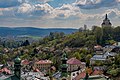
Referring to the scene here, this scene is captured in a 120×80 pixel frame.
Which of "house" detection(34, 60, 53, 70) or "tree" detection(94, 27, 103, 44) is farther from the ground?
"tree" detection(94, 27, 103, 44)

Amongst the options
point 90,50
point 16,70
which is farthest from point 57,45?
point 16,70

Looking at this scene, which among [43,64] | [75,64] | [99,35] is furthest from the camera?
[99,35]

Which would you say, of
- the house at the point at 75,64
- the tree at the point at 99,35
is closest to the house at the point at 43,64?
the house at the point at 75,64

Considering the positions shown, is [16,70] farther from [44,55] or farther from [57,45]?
[57,45]

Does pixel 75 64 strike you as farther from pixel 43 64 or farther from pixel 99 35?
pixel 99 35

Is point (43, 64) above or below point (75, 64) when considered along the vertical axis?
below

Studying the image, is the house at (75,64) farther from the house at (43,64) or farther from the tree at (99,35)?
the tree at (99,35)

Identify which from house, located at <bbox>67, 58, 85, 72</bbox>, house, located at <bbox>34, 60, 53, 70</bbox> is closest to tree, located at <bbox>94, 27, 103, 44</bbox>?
house, located at <bbox>34, 60, 53, 70</bbox>

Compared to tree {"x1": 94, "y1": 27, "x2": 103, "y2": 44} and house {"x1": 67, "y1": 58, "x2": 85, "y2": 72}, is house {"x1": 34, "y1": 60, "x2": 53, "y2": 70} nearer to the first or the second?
house {"x1": 67, "y1": 58, "x2": 85, "y2": 72}

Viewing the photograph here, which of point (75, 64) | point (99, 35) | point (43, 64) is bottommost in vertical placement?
point (43, 64)

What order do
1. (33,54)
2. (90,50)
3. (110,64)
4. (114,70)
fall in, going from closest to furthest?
(114,70), (110,64), (90,50), (33,54)

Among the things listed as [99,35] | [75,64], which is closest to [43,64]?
[75,64]
